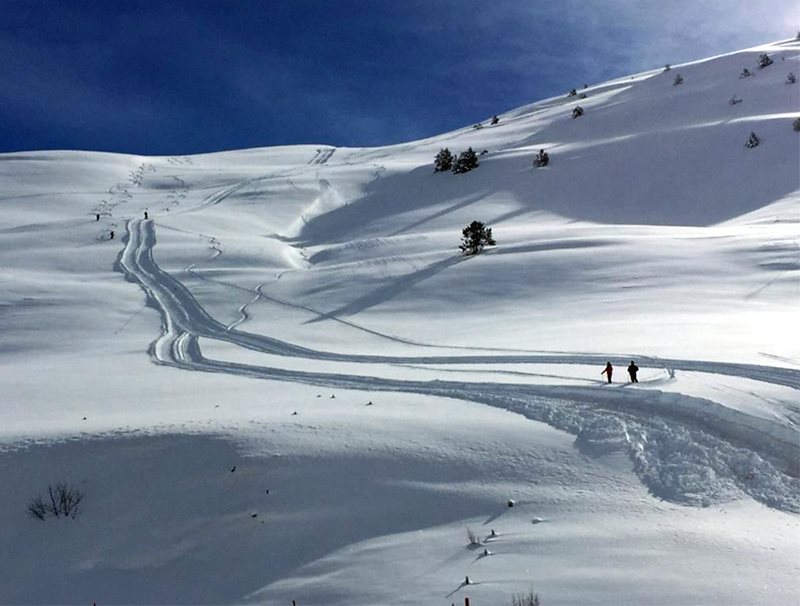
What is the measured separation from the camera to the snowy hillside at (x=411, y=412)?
311 inches

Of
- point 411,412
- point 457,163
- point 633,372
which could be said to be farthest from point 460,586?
point 457,163

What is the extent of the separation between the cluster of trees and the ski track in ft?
113

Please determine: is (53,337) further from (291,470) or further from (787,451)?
(787,451)

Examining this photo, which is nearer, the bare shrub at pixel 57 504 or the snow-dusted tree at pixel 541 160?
the bare shrub at pixel 57 504

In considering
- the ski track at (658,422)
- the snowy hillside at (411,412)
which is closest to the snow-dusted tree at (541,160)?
the snowy hillside at (411,412)

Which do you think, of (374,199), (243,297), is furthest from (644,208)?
(243,297)

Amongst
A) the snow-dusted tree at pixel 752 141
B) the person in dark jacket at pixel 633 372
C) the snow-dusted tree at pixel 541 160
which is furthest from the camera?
the snow-dusted tree at pixel 541 160

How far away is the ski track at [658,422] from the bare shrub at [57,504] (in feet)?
19.1

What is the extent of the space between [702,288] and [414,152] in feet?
154

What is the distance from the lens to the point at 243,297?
25.6 meters

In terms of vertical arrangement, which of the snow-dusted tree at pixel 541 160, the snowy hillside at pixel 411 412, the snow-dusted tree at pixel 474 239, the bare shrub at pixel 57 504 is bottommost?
the bare shrub at pixel 57 504

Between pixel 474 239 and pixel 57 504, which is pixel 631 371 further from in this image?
pixel 474 239

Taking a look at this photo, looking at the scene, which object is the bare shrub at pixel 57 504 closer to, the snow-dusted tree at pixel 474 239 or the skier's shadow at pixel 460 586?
the skier's shadow at pixel 460 586

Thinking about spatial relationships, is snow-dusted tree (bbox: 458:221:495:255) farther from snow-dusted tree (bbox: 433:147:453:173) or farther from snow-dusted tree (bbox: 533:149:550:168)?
snow-dusted tree (bbox: 433:147:453:173)
